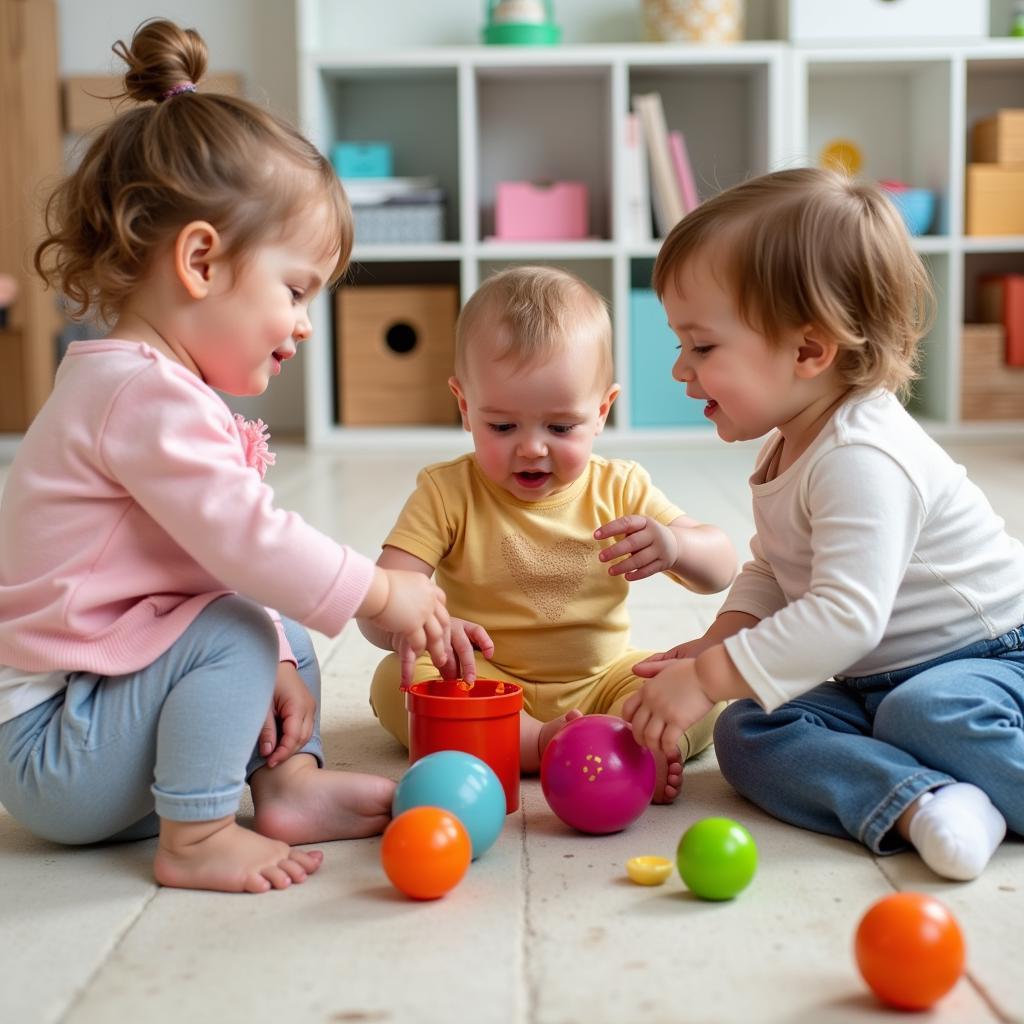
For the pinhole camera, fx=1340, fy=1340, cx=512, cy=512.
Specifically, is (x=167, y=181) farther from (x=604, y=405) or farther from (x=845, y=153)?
(x=845, y=153)

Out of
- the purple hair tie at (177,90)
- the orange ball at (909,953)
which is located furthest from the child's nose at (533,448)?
the orange ball at (909,953)

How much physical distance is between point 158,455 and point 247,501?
7 cm

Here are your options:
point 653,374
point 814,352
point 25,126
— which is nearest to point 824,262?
point 814,352

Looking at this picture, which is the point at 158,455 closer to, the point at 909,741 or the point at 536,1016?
the point at 536,1016

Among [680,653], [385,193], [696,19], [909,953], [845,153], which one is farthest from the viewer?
[845,153]

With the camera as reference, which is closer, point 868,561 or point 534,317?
point 868,561

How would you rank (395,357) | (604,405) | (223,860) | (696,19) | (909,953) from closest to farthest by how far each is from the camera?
(909,953), (223,860), (604,405), (696,19), (395,357)

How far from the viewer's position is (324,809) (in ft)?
A: 3.31

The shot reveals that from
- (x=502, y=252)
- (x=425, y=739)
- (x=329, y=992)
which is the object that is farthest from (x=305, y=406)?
(x=329, y=992)

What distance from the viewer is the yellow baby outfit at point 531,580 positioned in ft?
4.13

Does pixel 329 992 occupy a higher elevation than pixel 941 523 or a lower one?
lower

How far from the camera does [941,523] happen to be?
1.06m

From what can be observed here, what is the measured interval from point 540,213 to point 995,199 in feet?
3.95

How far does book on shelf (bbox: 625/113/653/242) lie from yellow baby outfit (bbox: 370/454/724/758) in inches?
95.8
